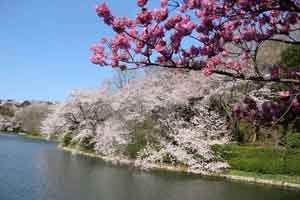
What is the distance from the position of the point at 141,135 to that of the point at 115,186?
20.0 ft

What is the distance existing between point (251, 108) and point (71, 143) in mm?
25033

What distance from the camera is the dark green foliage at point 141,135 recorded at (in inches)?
667

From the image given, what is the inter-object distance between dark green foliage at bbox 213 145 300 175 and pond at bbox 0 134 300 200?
4.88 ft

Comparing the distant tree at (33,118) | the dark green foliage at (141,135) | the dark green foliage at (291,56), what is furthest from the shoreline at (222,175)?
the distant tree at (33,118)

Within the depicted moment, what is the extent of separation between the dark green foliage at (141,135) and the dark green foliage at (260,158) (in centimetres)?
294

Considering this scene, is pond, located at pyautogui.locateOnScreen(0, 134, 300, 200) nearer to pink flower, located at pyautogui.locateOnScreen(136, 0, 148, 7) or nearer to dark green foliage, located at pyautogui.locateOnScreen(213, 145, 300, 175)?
dark green foliage, located at pyautogui.locateOnScreen(213, 145, 300, 175)

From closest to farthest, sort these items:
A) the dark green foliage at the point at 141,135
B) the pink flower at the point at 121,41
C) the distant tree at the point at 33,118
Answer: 1. the pink flower at the point at 121,41
2. the dark green foliage at the point at 141,135
3. the distant tree at the point at 33,118

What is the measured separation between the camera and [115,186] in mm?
11648

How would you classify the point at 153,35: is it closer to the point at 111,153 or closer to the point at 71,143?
the point at 111,153

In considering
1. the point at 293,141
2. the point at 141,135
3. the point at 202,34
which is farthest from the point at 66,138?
the point at 202,34

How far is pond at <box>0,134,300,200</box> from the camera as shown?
398 inches

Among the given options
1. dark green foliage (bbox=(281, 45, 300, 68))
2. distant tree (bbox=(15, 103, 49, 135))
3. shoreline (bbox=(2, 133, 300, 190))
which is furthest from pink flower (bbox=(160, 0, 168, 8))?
→ distant tree (bbox=(15, 103, 49, 135))

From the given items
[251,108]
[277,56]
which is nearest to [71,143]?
[277,56]

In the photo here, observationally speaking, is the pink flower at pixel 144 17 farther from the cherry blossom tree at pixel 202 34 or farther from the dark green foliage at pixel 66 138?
the dark green foliage at pixel 66 138
